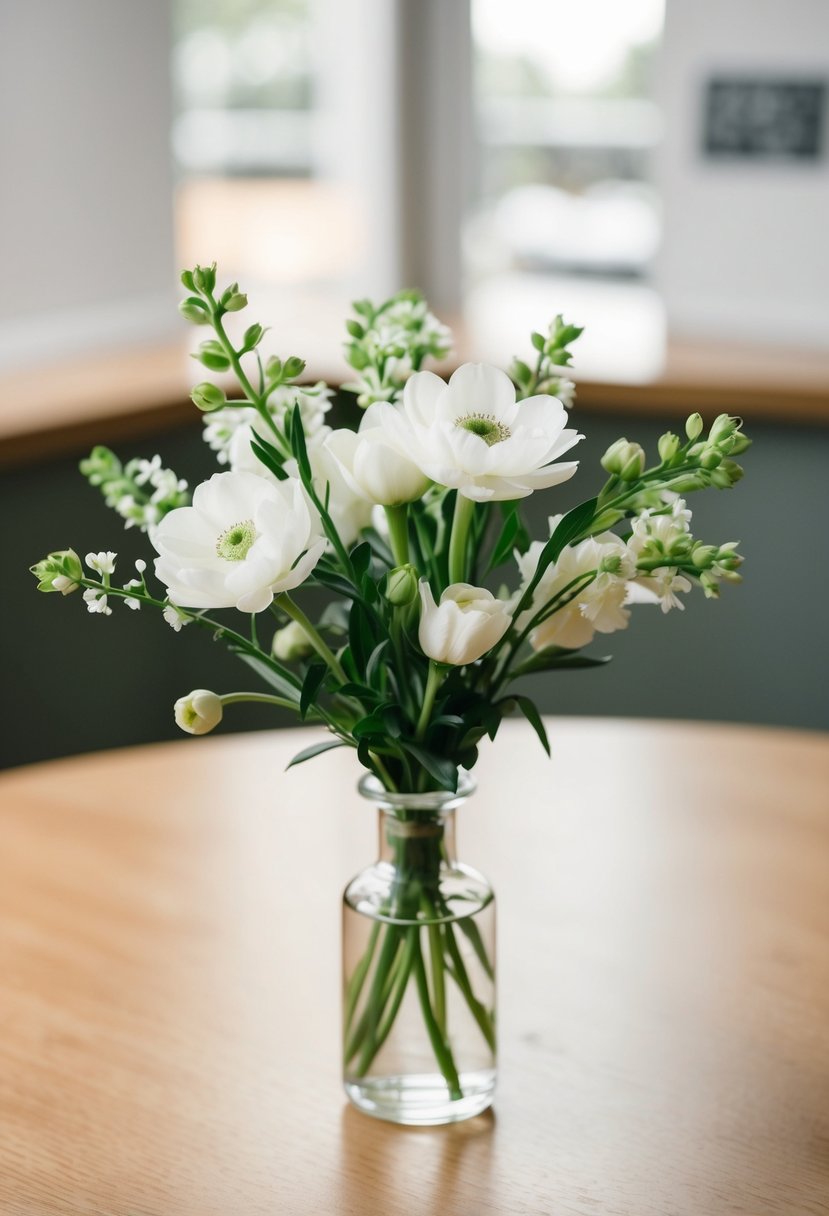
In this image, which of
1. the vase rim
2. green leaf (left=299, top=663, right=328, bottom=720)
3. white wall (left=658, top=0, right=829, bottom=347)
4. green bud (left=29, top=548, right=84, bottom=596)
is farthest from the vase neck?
white wall (left=658, top=0, right=829, bottom=347)

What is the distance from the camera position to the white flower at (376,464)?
725 mm

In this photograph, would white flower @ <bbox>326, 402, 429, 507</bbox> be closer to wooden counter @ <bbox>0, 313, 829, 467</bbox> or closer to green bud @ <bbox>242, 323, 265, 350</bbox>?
green bud @ <bbox>242, 323, 265, 350</bbox>

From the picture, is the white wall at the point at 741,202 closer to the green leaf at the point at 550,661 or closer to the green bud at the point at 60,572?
the green leaf at the point at 550,661

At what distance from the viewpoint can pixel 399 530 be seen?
778mm

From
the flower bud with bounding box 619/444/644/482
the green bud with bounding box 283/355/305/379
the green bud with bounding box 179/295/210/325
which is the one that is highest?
the green bud with bounding box 179/295/210/325

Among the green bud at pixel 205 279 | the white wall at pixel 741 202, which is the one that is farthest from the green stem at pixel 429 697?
the white wall at pixel 741 202

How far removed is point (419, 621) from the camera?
0.76 meters

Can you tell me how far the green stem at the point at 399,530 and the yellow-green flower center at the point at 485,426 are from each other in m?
0.06

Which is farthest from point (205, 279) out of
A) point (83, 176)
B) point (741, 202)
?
point (741, 202)

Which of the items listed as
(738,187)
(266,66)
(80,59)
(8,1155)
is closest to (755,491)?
(738,187)

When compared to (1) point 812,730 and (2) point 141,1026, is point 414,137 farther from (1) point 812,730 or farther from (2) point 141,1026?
(2) point 141,1026

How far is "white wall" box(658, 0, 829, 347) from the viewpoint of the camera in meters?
2.77

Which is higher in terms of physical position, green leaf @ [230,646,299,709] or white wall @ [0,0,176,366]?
white wall @ [0,0,176,366]

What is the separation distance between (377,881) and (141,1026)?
235 mm
